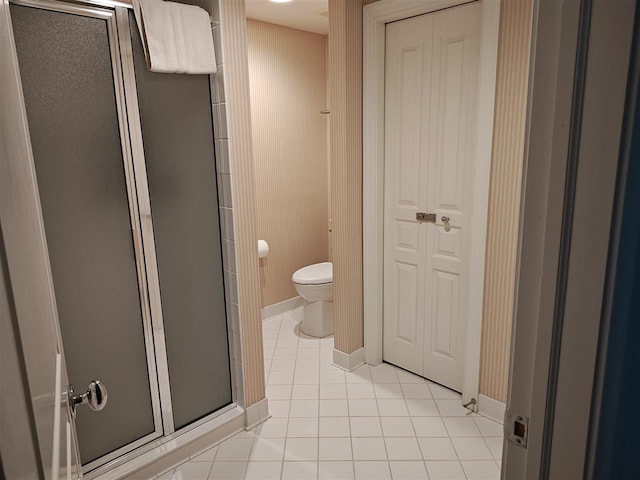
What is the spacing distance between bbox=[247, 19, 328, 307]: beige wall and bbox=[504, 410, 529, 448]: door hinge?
117 inches

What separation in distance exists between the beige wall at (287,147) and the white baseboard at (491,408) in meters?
1.99

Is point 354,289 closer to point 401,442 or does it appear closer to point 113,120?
point 401,442

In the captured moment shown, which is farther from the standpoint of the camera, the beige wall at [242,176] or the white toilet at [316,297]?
the white toilet at [316,297]

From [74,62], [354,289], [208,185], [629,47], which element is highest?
[74,62]

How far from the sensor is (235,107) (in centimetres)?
198

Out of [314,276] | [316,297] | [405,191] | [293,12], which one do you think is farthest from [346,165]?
[293,12]

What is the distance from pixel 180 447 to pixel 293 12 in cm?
289

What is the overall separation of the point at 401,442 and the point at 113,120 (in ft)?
6.48

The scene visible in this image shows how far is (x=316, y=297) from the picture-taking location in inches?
130

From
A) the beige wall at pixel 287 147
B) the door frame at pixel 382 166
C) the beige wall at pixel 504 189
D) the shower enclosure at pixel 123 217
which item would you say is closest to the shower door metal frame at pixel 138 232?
the shower enclosure at pixel 123 217

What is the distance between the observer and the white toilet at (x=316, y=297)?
10.7 ft

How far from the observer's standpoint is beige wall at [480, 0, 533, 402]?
1954 mm

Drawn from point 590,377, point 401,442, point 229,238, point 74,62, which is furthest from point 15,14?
point 401,442

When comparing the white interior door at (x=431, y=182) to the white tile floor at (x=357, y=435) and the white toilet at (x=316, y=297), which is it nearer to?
the white tile floor at (x=357, y=435)
